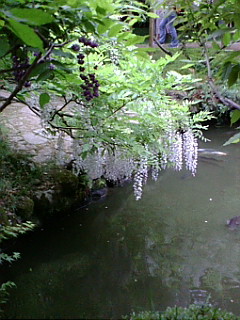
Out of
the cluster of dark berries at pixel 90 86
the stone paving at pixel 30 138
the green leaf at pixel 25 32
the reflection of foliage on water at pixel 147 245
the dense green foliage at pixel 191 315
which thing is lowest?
the reflection of foliage on water at pixel 147 245

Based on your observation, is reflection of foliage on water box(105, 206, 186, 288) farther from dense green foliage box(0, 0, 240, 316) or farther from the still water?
dense green foliage box(0, 0, 240, 316)

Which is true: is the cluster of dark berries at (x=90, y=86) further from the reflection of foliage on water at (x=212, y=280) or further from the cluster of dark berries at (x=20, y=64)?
the reflection of foliage on water at (x=212, y=280)

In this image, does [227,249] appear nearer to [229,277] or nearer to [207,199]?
[229,277]

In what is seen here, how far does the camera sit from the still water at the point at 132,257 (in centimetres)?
249

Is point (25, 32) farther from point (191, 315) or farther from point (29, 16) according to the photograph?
point (191, 315)

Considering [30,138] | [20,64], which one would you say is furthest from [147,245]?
[20,64]

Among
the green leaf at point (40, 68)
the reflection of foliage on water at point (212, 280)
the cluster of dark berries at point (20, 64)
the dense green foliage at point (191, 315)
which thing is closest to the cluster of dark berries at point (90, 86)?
the cluster of dark berries at point (20, 64)

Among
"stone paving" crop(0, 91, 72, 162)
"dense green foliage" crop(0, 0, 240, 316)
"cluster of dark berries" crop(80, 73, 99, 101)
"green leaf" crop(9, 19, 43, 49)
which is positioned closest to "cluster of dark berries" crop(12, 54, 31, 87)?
"dense green foliage" crop(0, 0, 240, 316)

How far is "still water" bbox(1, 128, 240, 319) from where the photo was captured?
8.18ft

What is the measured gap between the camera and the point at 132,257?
319cm

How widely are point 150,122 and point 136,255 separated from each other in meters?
1.12

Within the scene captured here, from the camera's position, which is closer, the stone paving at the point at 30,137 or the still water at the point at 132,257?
the still water at the point at 132,257

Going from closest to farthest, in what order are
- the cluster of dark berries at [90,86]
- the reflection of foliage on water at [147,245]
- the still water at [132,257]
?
the cluster of dark berries at [90,86] → the still water at [132,257] → the reflection of foliage on water at [147,245]

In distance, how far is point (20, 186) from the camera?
3369 mm
